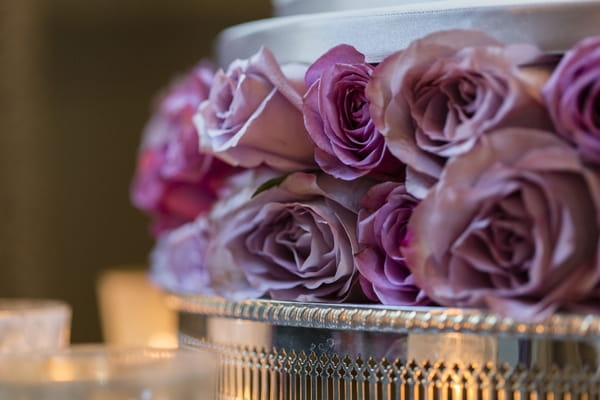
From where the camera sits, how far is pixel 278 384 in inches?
14.2

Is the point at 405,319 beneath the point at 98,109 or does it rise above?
above

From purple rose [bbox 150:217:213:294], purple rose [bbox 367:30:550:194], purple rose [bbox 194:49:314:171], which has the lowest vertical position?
purple rose [bbox 150:217:213:294]

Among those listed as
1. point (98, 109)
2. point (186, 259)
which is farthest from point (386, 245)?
point (98, 109)

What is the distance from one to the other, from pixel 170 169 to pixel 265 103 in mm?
179

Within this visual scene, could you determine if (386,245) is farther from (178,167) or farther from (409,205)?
(178,167)

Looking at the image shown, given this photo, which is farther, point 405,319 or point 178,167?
point 178,167

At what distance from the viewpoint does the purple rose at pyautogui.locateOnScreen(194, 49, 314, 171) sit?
1.25ft

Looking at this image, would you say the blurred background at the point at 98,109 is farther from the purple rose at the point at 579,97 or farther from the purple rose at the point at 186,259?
the purple rose at the point at 579,97

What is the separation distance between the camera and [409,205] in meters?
0.33

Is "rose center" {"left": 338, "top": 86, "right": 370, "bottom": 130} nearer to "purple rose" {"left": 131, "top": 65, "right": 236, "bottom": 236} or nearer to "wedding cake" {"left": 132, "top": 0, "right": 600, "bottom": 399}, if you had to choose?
"wedding cake" {"left": 132, "top": 0, "right": 600, "bottom": 399}

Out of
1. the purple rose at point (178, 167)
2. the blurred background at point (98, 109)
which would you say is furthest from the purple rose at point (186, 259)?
the blurred background at point (98, 109)

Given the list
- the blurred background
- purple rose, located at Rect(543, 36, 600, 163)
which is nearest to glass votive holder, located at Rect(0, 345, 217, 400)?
purple rose, located at Rect(543, 36, 600, 163)

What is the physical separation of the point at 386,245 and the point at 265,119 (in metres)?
0.08

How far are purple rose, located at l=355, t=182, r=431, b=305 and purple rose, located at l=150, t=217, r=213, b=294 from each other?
0.13 meters
